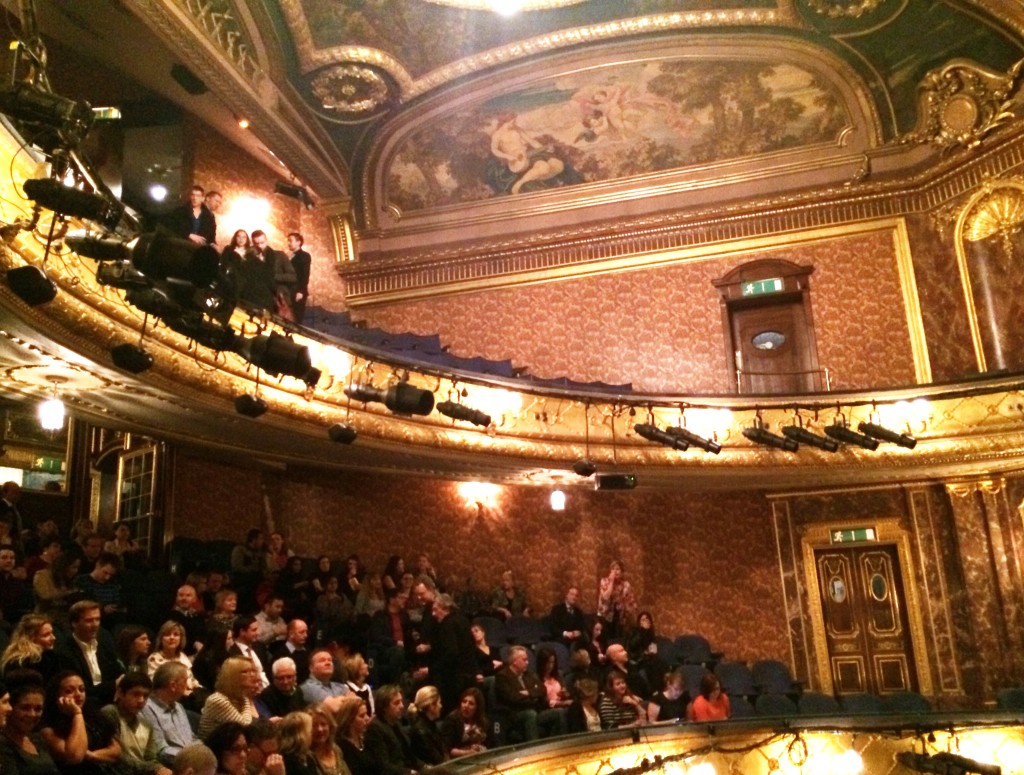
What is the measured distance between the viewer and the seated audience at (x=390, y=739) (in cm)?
412

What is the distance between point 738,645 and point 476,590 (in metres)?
2.90

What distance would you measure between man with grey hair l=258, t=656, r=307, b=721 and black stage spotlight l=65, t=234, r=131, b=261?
1931 mm

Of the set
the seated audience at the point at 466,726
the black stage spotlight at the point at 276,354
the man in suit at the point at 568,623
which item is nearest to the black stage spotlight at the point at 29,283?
the black stage spotlight at the point at 276,354

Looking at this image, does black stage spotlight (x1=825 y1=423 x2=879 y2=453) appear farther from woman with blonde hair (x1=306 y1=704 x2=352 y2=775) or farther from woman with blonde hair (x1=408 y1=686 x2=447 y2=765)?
woman with blonde hair (x1=306 y1=704 x2=352 y2=775)

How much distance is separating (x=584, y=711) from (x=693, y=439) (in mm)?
2980

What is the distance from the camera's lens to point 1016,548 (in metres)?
9.10

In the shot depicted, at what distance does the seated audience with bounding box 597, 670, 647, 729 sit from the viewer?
6.14 m

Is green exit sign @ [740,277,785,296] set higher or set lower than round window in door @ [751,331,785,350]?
higher

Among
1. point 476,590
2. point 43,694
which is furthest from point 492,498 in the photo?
point 43,694

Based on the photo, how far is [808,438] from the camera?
8.22 metres

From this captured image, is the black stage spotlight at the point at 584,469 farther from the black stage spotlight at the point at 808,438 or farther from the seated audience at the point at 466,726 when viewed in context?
the seated audience at the point at 466,726

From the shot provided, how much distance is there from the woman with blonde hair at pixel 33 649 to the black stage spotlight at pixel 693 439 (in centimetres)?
555

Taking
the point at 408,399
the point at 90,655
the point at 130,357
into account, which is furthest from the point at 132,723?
the point at 408,399

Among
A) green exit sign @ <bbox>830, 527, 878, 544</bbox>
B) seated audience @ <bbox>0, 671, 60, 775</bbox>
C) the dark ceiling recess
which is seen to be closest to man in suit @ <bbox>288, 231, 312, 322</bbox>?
the dark ceiling recess
